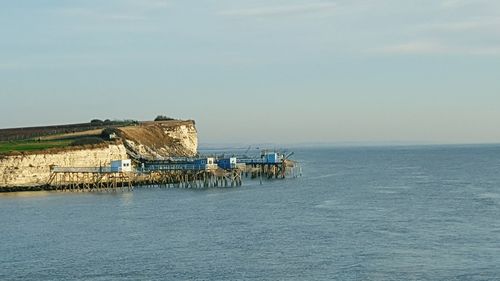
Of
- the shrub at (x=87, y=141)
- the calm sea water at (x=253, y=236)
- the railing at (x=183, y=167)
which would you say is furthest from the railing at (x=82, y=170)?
the shrub at (x=87, y=141)

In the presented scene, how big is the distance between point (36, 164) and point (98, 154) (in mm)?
11894

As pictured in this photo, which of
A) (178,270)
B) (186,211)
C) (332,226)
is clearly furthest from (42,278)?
(186,211)

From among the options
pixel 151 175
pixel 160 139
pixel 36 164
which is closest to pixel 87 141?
pixel 151 175

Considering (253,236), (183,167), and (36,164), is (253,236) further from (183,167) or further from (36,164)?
(183,167)

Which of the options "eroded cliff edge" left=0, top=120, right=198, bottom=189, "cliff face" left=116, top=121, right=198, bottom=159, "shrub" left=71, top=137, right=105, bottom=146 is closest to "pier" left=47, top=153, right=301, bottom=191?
"eroded cliff edge" left=0, top=120, right=198, bottom=189

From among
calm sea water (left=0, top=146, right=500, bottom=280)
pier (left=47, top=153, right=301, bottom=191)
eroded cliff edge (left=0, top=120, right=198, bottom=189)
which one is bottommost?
calm sea water (left=0, top=146, right=500, bottom=280)

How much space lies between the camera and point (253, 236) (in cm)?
5175

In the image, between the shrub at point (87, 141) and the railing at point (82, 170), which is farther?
the shrub at point (87, 141)

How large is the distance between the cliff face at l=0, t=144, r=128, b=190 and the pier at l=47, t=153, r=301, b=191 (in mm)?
1176

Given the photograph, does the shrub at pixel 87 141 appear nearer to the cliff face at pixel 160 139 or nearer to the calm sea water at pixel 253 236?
the cliff face at pixel 160 139

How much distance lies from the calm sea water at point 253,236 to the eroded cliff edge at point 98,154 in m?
7.31

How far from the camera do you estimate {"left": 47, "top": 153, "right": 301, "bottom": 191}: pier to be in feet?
309

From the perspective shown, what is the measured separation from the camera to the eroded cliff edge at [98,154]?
295 feet

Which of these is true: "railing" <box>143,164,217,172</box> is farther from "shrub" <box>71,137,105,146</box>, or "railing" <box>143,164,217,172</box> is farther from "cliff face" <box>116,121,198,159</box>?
"cliff face" <box>116,121,198,159</box>
